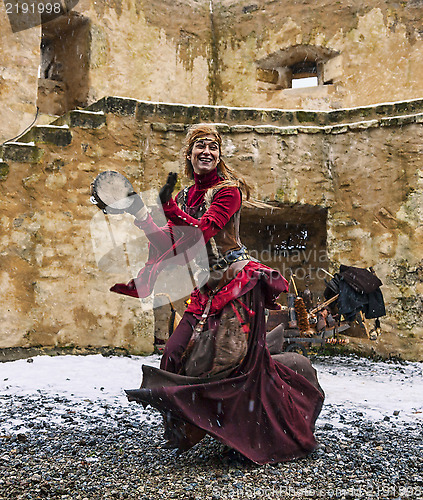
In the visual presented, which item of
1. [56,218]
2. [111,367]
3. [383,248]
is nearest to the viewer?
[111,367]

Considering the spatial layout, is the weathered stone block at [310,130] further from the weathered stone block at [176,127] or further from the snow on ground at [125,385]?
the snow on ground at [125,385]

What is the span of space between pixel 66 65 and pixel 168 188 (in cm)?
757

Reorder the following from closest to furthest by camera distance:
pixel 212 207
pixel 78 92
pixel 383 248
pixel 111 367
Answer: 1. pixel 212 207
2. pixel 111 367
3. pixel 383 248
4. pixel 78 92

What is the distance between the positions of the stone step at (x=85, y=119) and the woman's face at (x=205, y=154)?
10.8 feet

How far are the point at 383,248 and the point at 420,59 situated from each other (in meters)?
4.43

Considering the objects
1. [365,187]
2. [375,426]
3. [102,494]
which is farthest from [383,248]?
[102,494]

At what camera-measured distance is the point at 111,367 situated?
4.77 meters

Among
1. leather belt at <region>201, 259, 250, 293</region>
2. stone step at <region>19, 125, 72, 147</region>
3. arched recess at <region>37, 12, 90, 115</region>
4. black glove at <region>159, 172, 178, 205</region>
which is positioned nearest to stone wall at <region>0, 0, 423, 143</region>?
arched recess at <region>37, 12, 90, 115</region>

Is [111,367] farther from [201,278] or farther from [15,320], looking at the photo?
[201,278]

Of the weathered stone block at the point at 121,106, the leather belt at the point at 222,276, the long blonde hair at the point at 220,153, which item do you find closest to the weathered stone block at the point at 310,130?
the weathered stone block at the point at 121,106

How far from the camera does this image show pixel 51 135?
17.3 feet

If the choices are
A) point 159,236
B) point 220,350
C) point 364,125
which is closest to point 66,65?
point 364,125

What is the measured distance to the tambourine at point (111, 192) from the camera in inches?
80.5

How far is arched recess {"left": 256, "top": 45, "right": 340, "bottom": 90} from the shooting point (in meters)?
9.02
